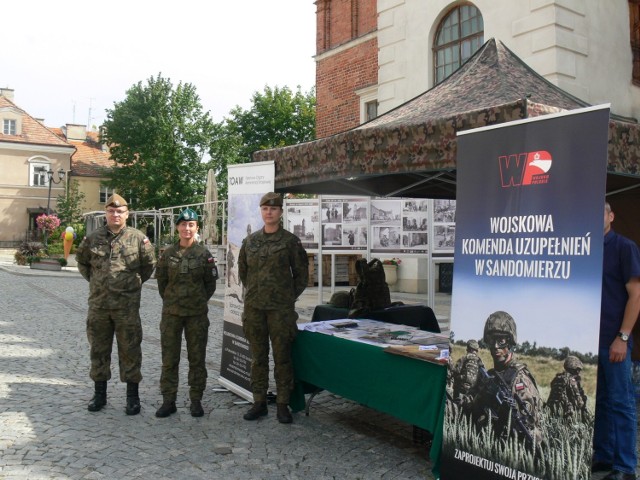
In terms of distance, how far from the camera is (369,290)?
639cm

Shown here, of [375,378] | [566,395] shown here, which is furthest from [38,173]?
[566,395]

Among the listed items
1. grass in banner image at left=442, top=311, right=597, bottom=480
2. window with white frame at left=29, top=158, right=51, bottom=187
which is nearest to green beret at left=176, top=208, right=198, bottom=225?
grass in banner image at left=442, top=311, right=597, bottom=480

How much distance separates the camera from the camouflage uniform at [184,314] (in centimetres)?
536

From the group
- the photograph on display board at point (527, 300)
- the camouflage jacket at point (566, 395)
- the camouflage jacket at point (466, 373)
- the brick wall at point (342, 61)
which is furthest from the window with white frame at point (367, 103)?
the camouflage jacket at point (566, 395)

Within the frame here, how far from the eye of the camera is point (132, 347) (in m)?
5.48

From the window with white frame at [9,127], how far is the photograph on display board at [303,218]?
47082mm

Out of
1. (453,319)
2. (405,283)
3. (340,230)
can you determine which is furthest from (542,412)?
(405,283)

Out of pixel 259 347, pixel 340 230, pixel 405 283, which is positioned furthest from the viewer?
pixel 405 283

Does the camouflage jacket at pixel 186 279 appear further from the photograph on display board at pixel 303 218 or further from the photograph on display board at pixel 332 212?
the photograph on display board at pixel 303 218

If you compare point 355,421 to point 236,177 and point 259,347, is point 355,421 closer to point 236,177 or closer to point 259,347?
point 259,347

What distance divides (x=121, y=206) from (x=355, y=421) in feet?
9.33

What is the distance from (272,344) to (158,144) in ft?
137

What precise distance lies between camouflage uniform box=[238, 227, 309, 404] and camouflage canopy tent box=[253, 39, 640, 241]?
69cm

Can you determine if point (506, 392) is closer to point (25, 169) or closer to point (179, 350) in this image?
point (179, 350)
